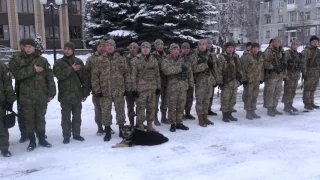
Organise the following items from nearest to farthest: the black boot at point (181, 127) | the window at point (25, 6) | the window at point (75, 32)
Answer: the black boot at point (181, 127) → the window at point (25, 6) → the window at point (75, 32)

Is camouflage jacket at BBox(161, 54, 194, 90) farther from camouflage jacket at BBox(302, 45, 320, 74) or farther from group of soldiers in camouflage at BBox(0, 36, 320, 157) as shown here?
camouflage jacket at BBox(302, 45, 320, 74)

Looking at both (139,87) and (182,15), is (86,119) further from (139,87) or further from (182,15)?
(182,15)

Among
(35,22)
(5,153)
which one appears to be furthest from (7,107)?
(35,22)

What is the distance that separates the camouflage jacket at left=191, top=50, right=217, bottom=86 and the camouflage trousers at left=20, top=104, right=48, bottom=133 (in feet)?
11.0

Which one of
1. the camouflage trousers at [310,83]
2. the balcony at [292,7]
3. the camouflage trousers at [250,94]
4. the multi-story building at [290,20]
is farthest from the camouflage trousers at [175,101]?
the balcony at [292,7]

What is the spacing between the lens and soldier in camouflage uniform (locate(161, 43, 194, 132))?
256 inches

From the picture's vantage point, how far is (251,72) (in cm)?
754

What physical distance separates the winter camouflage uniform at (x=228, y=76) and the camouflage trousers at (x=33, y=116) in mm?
3984

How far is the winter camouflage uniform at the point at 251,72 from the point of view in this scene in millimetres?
7504

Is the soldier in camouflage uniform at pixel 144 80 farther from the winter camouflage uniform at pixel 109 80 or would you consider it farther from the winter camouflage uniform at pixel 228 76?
the winter camouflage uniform at pixel 228 76

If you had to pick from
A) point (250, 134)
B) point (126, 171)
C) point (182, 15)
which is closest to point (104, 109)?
point (126, 171)

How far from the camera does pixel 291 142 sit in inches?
229

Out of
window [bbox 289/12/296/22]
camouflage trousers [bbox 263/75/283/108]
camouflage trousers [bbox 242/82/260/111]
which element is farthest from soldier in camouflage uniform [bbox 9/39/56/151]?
window [bbox 289/12/296/22]

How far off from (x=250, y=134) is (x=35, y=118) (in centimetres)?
430
